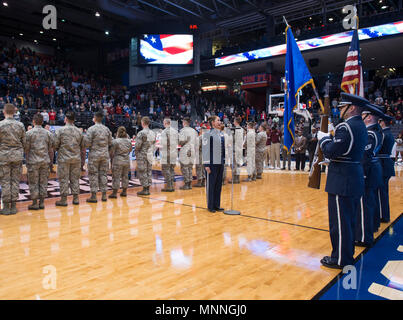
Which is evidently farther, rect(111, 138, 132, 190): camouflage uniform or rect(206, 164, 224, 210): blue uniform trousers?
rect(111, 138, 132, 190): camouflage uniform

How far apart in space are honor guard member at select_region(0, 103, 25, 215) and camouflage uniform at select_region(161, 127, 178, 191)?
293cm

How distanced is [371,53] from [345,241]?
19026 mm

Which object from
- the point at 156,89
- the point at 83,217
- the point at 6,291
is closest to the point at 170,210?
the point at 83,217

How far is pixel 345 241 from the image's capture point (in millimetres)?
3039

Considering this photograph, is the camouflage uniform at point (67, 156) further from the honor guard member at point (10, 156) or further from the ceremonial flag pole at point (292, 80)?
the ceremonial flag pole at point (292, 80)

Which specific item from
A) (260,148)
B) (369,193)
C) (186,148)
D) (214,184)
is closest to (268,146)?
(260,148)

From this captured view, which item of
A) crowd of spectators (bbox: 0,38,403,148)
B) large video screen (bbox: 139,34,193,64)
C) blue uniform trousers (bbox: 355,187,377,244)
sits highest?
large video screen (bbox: 139,34,193,64)

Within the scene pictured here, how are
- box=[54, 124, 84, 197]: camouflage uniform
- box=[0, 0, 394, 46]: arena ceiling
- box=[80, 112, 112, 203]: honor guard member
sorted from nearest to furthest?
box=[54, 124, 84, 197]: camouflage uniform, box=[80, 112, 112, 203]: honor guard member, box=[0, 0, 394, 46]: arena ceiling

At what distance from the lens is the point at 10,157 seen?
16.0 feet

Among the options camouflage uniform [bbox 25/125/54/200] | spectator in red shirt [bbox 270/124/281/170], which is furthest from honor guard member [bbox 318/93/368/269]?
spectator in red shirt [bbox 270/124/281/170]

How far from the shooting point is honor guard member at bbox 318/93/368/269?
2.97 m

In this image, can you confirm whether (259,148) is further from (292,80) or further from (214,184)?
(292,80)

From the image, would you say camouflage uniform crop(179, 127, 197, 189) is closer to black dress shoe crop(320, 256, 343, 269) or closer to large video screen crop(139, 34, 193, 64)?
black dress shoe crop(320, 256, 343, 269)

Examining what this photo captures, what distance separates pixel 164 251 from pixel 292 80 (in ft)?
9.34
